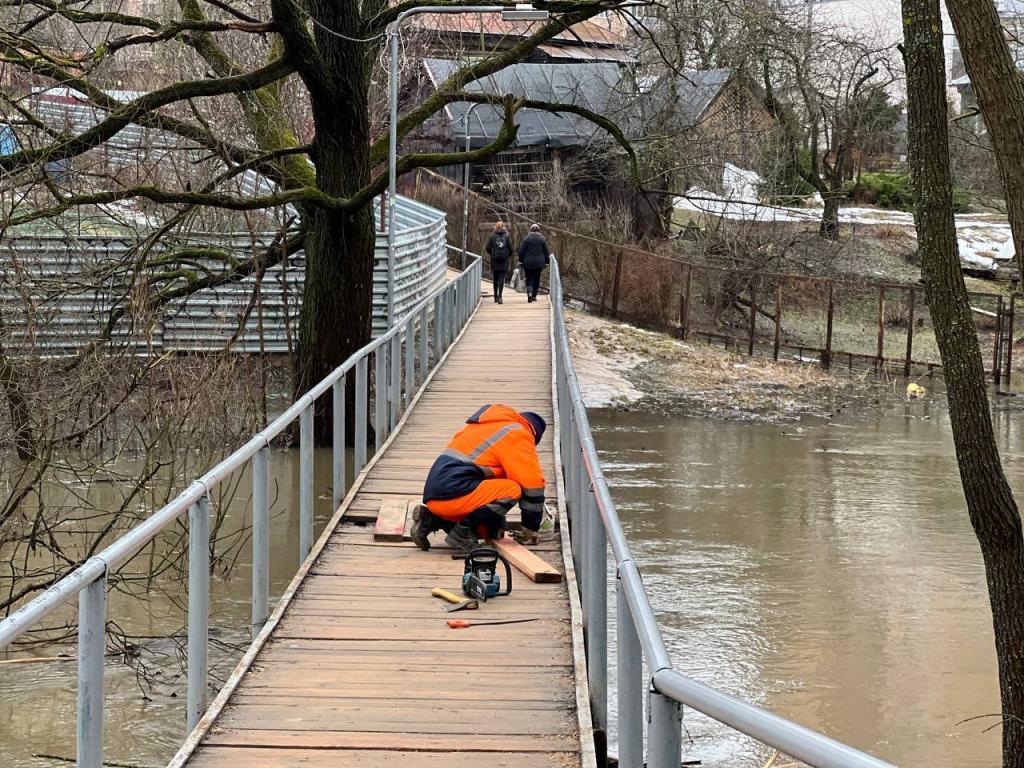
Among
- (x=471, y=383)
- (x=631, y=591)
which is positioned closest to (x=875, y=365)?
(x=471, y=383)

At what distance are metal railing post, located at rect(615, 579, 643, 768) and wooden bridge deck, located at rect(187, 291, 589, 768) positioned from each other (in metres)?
0.87

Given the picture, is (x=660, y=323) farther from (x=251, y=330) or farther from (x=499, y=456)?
(x=499, y=456)

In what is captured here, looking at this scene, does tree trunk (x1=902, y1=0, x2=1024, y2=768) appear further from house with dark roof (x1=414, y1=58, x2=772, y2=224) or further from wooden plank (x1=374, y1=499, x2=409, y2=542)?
house with dark roof (x1=414, y1=58, x2=772, y2=224)

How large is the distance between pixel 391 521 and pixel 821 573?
7311 mm

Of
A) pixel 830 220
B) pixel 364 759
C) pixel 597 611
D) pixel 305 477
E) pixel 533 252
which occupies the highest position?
pixel 830 220

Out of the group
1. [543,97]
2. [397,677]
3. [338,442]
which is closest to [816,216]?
[543,97]

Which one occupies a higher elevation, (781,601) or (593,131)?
(593,131)

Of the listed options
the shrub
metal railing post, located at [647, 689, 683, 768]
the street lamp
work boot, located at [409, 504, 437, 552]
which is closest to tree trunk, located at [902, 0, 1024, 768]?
work boot, located at [409, 504, 437, 552]

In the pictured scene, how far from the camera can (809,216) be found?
42031 millimetres

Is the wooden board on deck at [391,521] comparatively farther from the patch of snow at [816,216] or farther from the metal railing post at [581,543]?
the patch of snow at [816,216]

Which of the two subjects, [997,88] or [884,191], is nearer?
[997,88]

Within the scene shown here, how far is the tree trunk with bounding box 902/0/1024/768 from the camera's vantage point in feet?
25.5

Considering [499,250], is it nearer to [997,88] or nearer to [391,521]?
[391,521]

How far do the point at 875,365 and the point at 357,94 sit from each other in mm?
16448
